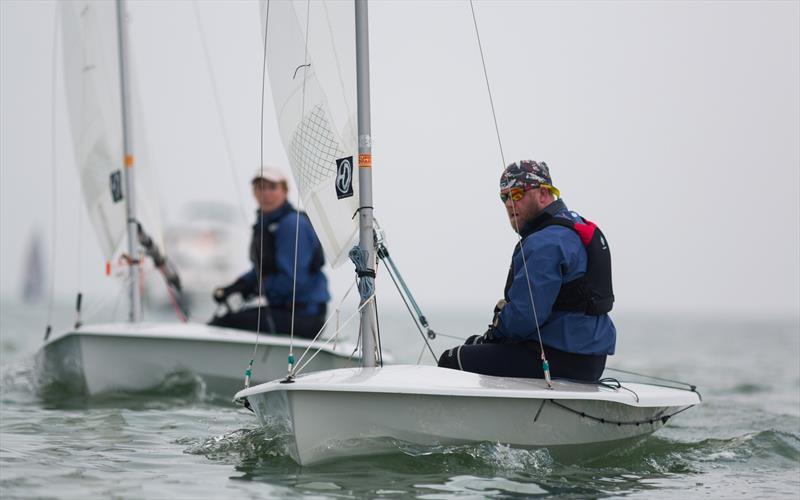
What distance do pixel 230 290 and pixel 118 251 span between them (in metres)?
1.23

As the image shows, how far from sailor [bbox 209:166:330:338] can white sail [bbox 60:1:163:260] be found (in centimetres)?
142

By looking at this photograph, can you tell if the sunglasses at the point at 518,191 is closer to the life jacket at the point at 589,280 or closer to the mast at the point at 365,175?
the life jacket at the point at 589,280

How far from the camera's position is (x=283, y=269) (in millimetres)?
8266

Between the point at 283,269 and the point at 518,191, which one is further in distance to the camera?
the point at 283,269

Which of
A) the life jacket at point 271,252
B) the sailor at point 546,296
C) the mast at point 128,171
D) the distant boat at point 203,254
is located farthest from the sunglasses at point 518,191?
the distant boat at point 203,254

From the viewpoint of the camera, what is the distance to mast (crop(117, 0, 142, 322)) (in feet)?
28.6

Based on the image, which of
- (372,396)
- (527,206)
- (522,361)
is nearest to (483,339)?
(522,361)

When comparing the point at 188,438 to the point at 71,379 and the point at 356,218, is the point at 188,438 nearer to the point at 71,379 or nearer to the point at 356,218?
the point at 356,218

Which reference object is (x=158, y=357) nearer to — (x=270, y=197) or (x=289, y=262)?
(x=289, y=262)

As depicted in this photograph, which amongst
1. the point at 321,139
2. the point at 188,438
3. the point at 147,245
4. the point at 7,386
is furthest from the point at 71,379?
the point at 321,139

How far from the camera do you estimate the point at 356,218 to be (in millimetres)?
5180

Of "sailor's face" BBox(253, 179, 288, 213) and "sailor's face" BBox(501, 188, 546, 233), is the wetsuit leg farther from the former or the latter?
"sailor's face" BBox(253, 179, 288, 213)

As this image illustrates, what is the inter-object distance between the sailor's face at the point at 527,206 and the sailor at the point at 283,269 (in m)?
3.39

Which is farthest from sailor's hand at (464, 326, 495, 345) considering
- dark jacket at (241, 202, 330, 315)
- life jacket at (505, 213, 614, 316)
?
dark jacket at (241, 202, 330, 315)
